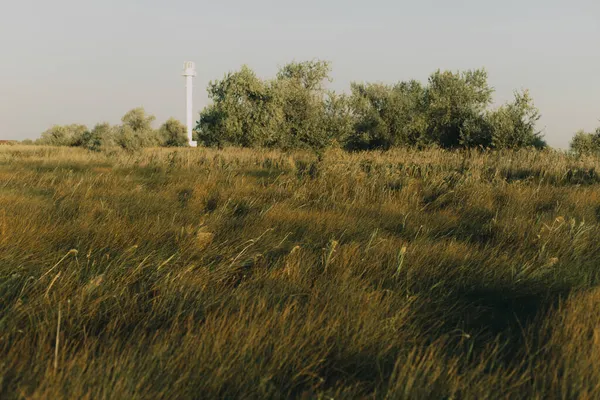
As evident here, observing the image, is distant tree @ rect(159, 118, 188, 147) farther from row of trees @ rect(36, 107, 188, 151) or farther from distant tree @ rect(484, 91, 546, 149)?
distant tree @ rect(484, 91, 546, 149)

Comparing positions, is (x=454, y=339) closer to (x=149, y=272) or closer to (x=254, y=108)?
(x=149, y=272)

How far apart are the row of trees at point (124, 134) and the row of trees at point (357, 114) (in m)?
8.36

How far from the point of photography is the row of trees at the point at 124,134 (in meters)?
32.3

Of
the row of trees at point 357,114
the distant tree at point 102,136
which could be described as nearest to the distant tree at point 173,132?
the distant tree at point 102,136

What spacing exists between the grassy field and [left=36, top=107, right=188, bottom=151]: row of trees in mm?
26819

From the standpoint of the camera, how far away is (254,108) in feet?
81.1

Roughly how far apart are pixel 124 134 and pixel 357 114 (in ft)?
59.3

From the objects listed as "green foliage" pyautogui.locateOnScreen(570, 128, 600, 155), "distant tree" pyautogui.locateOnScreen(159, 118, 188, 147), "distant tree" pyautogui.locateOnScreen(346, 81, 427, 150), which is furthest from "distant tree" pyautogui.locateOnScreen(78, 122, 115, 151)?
"green foliage" pyautogui.locateOnScreen(570, 128, 600, 155)

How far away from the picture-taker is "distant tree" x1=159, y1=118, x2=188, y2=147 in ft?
155

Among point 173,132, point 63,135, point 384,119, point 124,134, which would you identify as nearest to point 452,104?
point 384,119

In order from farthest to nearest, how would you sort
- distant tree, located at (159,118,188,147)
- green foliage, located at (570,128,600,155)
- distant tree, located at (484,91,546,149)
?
distant tree, located at (159,118,188,147) < green foliage, located at (570,128,600,155) < distant tree, located at (484,91,546,149)

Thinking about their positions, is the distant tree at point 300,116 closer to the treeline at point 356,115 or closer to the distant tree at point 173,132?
the treeline at point 356,115

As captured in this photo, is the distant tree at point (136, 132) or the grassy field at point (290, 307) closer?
the grassy field at point (290, 307)

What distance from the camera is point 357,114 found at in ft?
89.7
